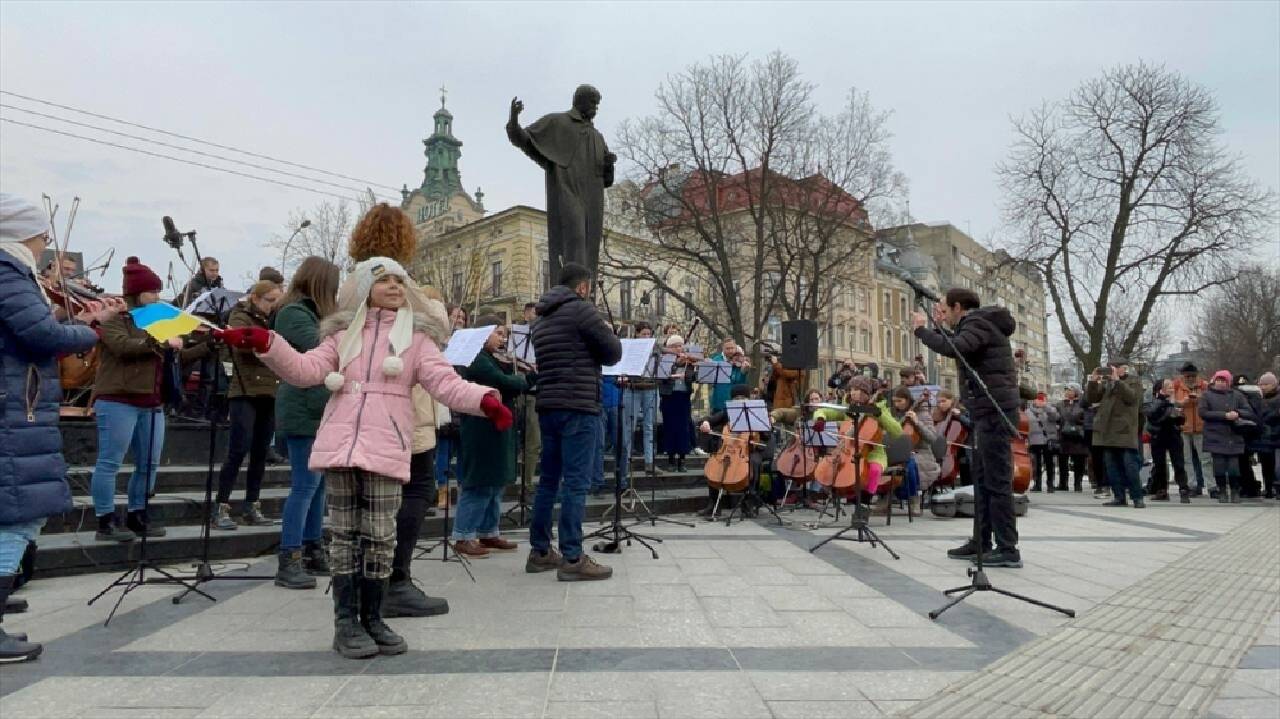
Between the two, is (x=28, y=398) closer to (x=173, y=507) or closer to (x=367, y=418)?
(x=367, y=418)

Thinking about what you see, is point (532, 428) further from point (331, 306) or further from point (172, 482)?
point (172, 482)

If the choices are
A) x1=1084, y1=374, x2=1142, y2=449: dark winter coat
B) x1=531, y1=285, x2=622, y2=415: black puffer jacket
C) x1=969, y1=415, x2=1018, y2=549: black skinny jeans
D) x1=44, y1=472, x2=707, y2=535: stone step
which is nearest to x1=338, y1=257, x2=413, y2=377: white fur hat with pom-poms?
x1=531, y1=285, x2=622, y2=415: black puffer jacket

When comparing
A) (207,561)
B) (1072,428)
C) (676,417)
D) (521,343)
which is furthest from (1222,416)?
(207,561)

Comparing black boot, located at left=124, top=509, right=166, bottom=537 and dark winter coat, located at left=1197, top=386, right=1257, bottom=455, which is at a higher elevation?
dark winter coat, located at left=1197, top=386, right=1257, bottom=455

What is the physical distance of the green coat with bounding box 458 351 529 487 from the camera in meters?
5.71

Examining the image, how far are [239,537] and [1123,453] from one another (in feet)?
40.4

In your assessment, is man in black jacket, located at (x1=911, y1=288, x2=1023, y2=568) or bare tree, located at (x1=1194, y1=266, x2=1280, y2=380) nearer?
man in black jacket, located at (x1=911, y1=288, x2=1023, y2=568)

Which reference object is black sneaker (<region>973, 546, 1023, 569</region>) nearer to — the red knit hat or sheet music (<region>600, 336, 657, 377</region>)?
sheet music (<region>600, 336, 657, 377</region>)

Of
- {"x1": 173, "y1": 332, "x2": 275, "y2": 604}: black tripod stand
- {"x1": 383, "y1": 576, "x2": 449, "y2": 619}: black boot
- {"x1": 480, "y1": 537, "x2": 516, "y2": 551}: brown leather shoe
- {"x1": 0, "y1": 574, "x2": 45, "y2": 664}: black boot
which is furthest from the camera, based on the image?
{"x1": 480, "y1": 537, "x2": 516, "y2": 551}: brown leather shoe

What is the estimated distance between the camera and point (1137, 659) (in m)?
3.58

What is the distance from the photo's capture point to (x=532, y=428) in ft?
24.3

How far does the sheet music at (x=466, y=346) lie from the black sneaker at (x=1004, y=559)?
4.19 metres

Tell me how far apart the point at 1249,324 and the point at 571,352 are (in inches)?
1909

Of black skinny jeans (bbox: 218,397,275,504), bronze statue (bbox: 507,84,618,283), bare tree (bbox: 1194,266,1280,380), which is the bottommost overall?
black skinny jeans (bbox: 218,397,275,504)
